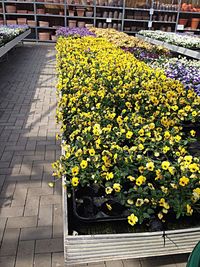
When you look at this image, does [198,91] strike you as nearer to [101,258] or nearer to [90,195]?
[90,195]

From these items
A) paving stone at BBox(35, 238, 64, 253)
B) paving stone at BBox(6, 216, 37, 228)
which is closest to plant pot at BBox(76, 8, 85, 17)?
paving stone at BBox(6, 216, 37, 228)

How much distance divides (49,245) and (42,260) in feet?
0.47

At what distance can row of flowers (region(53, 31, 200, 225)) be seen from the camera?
1.71 metres

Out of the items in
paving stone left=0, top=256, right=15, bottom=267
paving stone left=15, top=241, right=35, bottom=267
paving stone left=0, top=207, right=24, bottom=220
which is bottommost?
paving stone left=0, top=256, right=15, bottom=267

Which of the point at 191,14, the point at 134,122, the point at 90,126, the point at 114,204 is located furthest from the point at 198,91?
the point at 191,14

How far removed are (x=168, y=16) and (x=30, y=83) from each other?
410 inches

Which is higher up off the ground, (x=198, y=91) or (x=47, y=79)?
(x=198, y=91)

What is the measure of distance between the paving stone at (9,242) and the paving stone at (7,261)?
0.03 metres

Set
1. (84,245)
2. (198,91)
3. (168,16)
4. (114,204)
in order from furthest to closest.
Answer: (168,16) < (198,91) < (114,204) < (84,245)

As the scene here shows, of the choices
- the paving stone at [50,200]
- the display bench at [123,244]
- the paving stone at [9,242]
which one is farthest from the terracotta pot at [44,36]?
the display bench at [123,244]

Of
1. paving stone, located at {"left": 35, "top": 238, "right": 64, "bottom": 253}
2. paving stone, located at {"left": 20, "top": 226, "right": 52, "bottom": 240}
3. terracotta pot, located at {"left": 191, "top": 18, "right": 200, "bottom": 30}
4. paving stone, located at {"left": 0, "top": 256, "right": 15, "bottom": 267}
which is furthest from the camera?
terracotta pot, located at {"left": 191, "top": 18, "right": 200, "bottom": 30}

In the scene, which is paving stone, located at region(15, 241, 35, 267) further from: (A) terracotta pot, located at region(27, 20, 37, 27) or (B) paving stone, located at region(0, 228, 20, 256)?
(A) terracotta pot, located at region(27, 20, 37, 27)

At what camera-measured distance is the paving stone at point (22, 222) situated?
7.39 ft

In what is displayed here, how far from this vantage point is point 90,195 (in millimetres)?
2039
